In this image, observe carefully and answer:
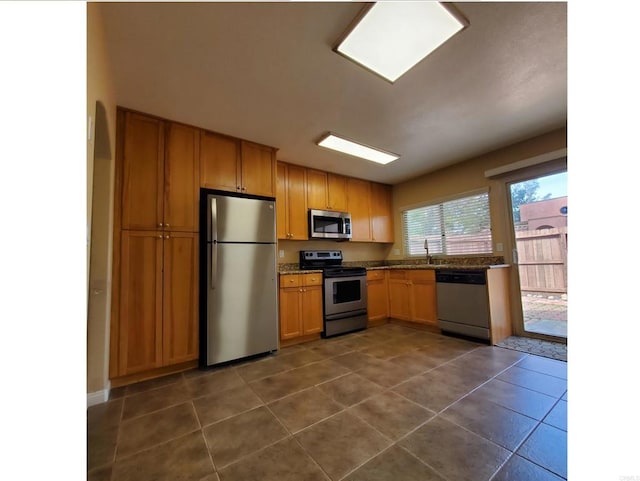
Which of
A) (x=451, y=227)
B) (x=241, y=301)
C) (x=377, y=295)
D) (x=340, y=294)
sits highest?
(x=451, y=227)

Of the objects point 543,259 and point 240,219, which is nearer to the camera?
point 240,219

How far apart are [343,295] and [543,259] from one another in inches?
99.4

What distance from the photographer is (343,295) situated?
365cm

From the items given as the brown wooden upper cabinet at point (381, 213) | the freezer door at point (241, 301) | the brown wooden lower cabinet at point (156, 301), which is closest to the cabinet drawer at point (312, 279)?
the freezer door at point (241, 301)

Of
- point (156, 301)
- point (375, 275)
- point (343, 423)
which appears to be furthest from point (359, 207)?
point (343, 423)

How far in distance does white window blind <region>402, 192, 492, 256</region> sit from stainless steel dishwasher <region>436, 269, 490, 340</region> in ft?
2.49

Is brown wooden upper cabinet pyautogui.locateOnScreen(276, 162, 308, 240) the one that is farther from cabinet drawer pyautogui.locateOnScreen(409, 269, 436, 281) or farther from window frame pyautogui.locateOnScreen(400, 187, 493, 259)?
window frame pyautogui.locateOnScreen(400, 187, 493, 259)

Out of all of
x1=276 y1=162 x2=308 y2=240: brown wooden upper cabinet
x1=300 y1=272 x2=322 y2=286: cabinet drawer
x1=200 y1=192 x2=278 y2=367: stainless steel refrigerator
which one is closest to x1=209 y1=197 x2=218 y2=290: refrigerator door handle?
x1=200 y1=192 x2=278 y2=367: stainless steel refrigerator

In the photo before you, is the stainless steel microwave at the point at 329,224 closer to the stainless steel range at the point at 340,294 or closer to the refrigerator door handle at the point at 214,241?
the stainless steel range at the point at 340,294

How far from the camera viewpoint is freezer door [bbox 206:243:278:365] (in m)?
2.51

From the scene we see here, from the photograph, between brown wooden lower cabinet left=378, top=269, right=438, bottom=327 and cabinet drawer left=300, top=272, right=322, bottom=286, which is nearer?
cabinet drawer left=300, top=272, right=322, bottom=286

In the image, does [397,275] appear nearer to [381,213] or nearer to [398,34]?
[381,213]
